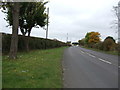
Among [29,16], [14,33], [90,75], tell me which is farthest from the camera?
[29,16]

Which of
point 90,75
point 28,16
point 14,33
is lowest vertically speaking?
point 90,75

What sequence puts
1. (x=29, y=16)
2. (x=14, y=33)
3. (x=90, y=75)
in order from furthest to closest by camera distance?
(x=29, y=16) → (x=14, y=33) → (x=90, y=75)

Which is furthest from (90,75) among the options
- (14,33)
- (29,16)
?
(29,16)

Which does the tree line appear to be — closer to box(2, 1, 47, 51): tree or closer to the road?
box(2, 1, 47, 51): tree

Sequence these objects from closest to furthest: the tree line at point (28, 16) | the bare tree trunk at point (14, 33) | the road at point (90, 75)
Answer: the road at point (90, 75), the bare tree trunk at point (14, 33), the tree line at point (28, 16)

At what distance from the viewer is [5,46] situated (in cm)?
1844

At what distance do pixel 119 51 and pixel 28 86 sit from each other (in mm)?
26197

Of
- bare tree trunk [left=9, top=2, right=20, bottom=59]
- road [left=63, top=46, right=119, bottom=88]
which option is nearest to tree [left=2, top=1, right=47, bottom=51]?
bare tree trunk [left=9, top=2, right=20, bottom=59]

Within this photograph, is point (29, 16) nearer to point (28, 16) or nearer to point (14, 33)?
point (28, 16)

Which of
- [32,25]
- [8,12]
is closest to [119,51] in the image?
[32,25]

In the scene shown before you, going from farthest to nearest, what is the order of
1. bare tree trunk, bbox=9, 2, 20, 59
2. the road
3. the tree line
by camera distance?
the tree line, bare tree trunk, bbox=9, 2, 20, 59, the road

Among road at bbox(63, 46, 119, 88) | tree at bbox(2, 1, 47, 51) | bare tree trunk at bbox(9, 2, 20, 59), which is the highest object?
tree at bbox(2, 1, 47, 51)

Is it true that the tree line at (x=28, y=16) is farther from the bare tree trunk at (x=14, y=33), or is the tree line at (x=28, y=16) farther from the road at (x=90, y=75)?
the road at (x=90, y=75)

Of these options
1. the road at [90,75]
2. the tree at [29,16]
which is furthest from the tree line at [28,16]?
the road at [90,75]
